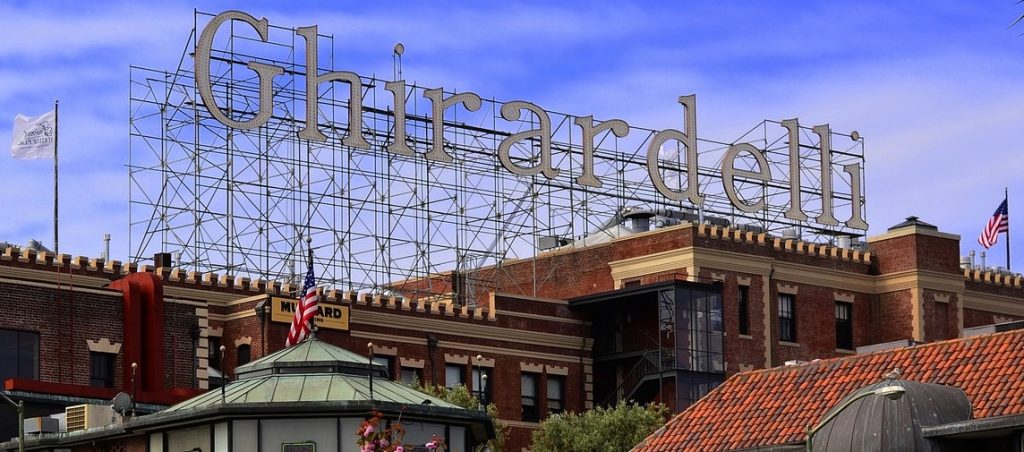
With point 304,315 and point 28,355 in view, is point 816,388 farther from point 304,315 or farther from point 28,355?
point 28,355

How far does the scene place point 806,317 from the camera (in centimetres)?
9688

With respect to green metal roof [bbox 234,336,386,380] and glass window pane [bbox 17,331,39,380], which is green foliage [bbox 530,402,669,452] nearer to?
glass window pane [bbox 17,331,39,380]

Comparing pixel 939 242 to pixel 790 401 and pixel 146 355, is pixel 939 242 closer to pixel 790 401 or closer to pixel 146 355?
pixel 146 355

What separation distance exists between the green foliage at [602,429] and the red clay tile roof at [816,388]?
24317 millimetres

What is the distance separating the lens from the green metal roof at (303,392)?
56.9 m

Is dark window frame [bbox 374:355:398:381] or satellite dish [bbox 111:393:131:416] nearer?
satellite dish [bbox 111:393:131:416]

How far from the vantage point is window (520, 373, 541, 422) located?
3625 inches

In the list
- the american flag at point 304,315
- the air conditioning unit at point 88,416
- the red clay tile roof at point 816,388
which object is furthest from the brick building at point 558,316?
the red clay tile roof at point 816,388

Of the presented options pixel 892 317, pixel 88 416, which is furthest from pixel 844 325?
pixel 88 416

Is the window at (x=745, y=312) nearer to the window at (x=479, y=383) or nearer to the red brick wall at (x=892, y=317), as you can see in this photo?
the red brick wall at (x=892, y=317)

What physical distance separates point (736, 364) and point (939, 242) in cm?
1171

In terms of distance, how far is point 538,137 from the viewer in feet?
318

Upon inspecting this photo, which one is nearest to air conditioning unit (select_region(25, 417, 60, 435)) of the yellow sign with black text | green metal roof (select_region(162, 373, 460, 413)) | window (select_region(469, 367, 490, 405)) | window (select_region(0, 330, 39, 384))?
green metal roof (select_region(162, 373, 460, 413))

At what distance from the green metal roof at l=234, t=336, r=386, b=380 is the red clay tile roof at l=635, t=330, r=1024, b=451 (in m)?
7.44
